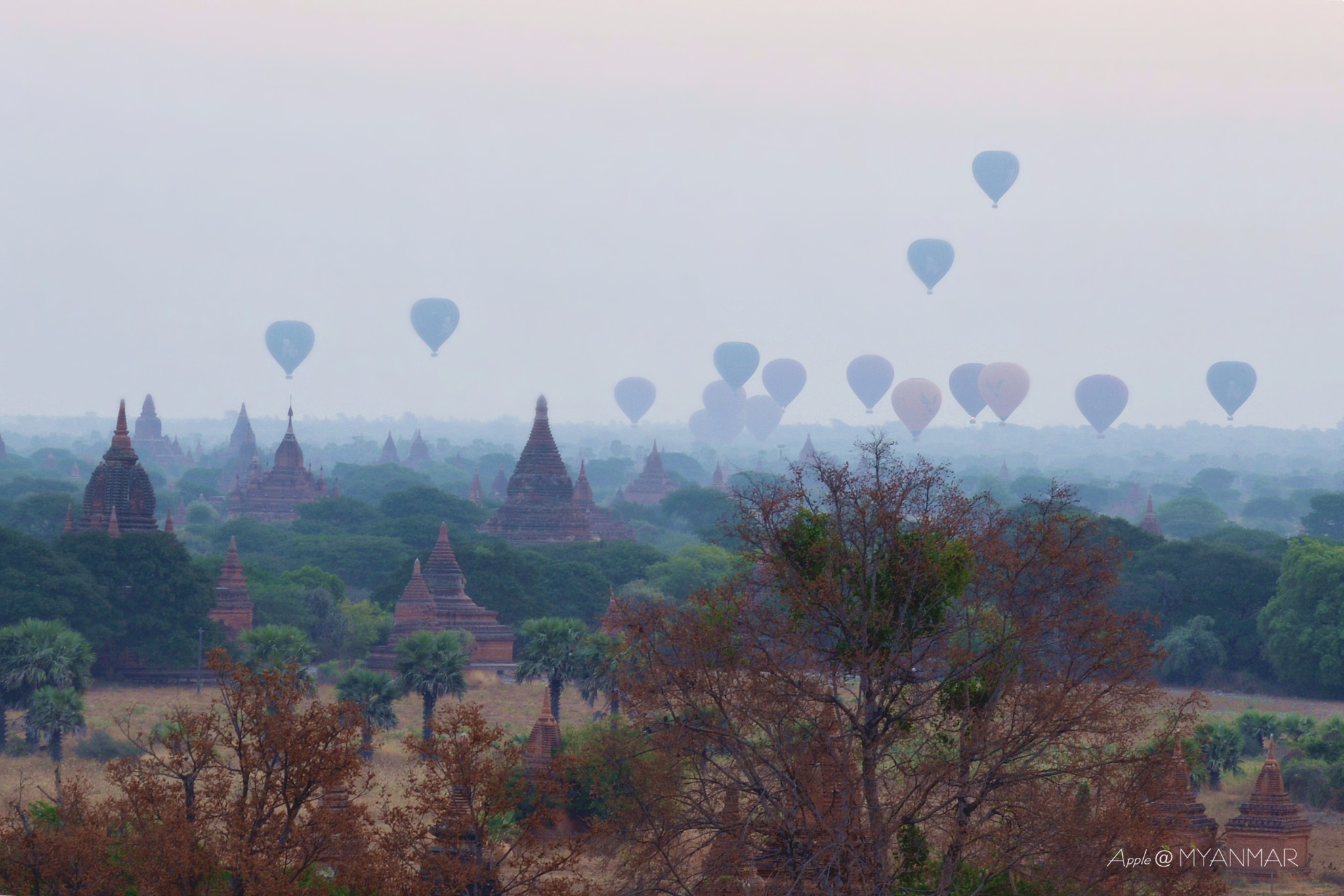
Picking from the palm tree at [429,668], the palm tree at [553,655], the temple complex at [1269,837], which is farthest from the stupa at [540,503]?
the temple complex at [1269,837]

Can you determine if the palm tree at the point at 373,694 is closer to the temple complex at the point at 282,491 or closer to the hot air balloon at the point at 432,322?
the temple complex at the point at 282,491

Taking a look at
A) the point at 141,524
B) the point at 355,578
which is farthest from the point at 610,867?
the point at 355,578

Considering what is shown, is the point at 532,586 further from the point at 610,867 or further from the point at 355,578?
the point at 610,867

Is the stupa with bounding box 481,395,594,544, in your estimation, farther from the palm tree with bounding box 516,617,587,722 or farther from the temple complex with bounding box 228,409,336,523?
the palm tree with bounding box 516,617,587,722

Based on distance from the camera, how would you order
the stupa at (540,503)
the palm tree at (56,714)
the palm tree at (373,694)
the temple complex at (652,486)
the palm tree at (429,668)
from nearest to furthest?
the palm tree at (56,714) < the palm tree at (373,694) < the palm tree at (429,668) < the stupa at (540,503) < the temple complex at (652,486)

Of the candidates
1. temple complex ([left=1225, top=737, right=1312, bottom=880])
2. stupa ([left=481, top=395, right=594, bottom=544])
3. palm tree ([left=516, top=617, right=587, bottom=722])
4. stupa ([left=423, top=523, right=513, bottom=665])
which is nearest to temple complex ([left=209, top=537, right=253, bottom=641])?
stupa ([left=423, top=523, right=513, bottom=665])
